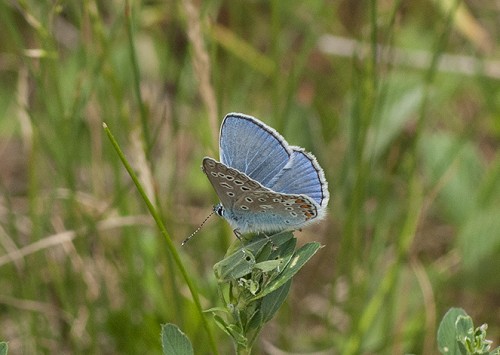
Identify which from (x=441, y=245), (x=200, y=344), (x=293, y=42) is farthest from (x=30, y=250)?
(x=293, y=42)

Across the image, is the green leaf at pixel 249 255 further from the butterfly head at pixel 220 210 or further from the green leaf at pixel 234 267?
the butterfly head at pixel 220 210

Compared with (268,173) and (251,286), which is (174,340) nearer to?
(251,286)

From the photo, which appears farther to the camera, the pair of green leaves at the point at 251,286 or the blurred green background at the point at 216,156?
the blurred green background at the point at 216,156

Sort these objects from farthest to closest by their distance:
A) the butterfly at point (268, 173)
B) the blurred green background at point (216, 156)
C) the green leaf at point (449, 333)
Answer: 1. the blurred green background at point (216, 156)
2. the butterfly at point (268, 173)
3. the green leaf at point (449, 333)

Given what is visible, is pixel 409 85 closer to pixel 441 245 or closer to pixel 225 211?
pixel 441 245

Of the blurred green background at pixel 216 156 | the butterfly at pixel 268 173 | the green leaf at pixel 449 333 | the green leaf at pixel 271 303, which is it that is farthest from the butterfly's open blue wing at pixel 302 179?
the blurred green background at pixel 216 156

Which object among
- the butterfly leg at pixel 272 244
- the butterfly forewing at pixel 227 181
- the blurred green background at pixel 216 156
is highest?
the butterfly forewing at pixel 227 181

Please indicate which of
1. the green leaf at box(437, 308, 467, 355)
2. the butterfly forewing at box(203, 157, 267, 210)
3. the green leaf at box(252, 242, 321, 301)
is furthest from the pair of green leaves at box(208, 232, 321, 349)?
the green leaf at box(437, 308, 467, 355)
